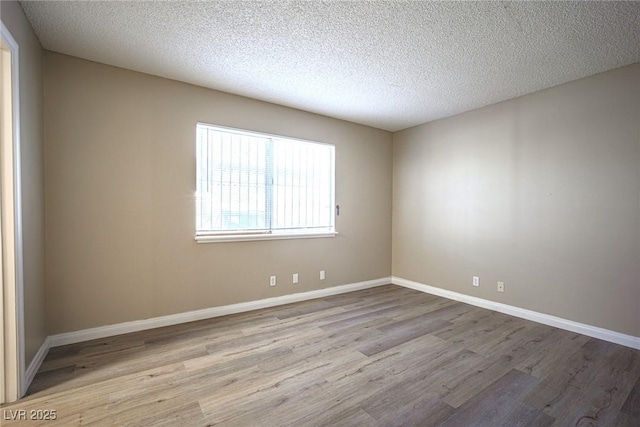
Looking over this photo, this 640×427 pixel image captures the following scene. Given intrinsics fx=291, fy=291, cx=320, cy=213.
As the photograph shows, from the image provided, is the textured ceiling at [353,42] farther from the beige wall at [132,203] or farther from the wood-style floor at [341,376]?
the wood-style floor at [341,376]

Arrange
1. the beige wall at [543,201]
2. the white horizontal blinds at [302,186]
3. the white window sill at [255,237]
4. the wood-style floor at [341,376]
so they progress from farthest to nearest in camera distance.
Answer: the white horizontal blinds at [302,186] → the white window sill at [255,237] → the beige wall at [543,201] → the wood-style floor at [341,376]

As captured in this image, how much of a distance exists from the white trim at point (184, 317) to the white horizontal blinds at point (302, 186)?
3.01ft

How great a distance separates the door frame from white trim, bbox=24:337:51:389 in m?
0.15

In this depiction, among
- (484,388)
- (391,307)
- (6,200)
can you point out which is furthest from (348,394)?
(6,200)

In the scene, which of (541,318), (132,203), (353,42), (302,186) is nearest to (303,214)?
(302,186)

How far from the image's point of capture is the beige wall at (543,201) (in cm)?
272

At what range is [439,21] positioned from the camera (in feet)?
6.89

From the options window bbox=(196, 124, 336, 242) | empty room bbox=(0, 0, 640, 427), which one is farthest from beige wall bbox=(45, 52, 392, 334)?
window bbox=(196, 124, 336, 242)

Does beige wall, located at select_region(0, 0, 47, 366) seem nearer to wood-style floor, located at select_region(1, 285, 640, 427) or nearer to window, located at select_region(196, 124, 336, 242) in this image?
wood-style floor, located at select_region(1, 285, 640, 427)

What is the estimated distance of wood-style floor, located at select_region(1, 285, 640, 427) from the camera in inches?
69.0

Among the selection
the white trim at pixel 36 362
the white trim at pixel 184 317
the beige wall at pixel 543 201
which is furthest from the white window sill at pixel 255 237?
the beige wall at pixel 543 201

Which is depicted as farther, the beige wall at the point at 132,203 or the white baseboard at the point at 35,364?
the beige wall at the point at 132,203

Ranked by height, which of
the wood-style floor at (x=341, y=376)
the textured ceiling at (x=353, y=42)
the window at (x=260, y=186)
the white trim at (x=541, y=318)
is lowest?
the wood-style floor at (x=341, y=376)

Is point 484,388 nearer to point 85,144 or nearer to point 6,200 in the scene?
point 6,200
